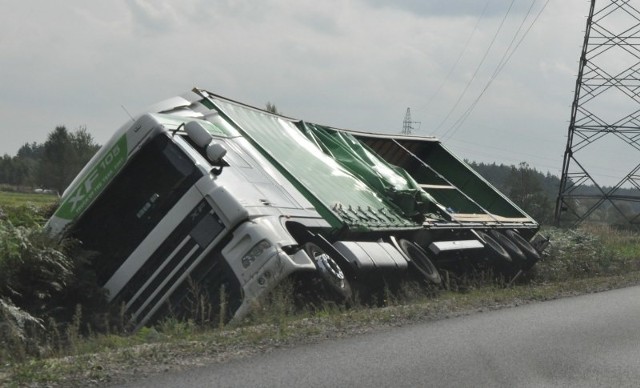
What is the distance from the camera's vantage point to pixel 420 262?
511 inches

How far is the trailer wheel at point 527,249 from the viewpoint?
17109 millimetres

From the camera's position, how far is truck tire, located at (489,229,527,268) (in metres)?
16.5

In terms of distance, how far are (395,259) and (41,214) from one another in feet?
16.8

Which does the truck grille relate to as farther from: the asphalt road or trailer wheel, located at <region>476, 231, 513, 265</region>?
trailer wheel, located at <region>476, 231, 513, 265</region>

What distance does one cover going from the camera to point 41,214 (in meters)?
12.7

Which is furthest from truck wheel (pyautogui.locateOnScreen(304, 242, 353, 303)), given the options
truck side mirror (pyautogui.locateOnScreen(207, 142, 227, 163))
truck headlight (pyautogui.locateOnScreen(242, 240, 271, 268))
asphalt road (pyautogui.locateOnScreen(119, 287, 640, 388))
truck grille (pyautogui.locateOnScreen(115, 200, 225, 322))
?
asphalt road (pyautogui.locateOnScreen(119, 287, 640, 388))

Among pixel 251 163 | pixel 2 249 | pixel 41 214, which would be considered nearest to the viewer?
pixel 2 249

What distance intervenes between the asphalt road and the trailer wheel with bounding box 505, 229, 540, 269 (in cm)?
788

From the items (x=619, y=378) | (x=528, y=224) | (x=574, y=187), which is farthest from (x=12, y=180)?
(x=619, y=378)

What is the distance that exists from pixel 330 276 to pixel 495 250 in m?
6.54

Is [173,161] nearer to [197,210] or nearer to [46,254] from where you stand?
[197,210]

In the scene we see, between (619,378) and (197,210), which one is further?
(197,210)

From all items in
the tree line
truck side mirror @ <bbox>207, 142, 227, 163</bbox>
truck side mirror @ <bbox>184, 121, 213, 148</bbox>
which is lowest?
the tree line

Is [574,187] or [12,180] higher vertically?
[574,187]
